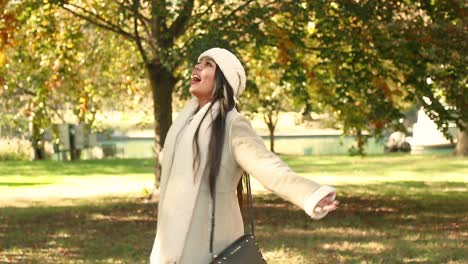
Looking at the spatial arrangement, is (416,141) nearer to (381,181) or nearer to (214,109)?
(381,181)

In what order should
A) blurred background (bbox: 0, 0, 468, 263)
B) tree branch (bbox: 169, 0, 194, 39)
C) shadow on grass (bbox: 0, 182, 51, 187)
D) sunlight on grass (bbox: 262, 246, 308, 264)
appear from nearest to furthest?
sunlight on grass (bbox: 262, 246, 308, 264), blurred background (bbox: 0, 0, 468, 263), tree branch (bbox: 169, 0, 194, 39), shadow on grass (bbox: 0, 182, 51, 187)

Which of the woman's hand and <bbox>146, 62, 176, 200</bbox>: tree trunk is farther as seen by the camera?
<bbox>146, 62, 176, 200</bbox>: tree trunk

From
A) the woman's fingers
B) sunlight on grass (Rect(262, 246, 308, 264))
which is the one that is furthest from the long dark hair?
sunlight on grass (Rect(262, 246, 308, 264))

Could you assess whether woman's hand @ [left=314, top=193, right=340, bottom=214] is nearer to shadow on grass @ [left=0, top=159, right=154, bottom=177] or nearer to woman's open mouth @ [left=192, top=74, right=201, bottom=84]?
woman's open mouth @ [left=192, top=74, right=201, bottom=84]

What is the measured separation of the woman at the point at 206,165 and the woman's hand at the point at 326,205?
0.91 feet

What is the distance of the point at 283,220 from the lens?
14133 millimetres

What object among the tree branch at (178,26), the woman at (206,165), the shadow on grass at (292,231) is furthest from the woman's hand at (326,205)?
the tree branch at (178,26)

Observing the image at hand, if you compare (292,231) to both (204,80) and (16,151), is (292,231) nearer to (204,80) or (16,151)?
(204,80)

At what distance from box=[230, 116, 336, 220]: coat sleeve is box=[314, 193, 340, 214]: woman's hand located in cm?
2

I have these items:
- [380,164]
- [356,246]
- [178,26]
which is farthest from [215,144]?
[380,164]

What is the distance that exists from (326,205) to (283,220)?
10117 millimetres

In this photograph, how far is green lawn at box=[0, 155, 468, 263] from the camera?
10633 mm

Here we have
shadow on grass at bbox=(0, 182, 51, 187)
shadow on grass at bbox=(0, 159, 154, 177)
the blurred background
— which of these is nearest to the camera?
the blurred background

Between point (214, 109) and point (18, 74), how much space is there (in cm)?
1480
